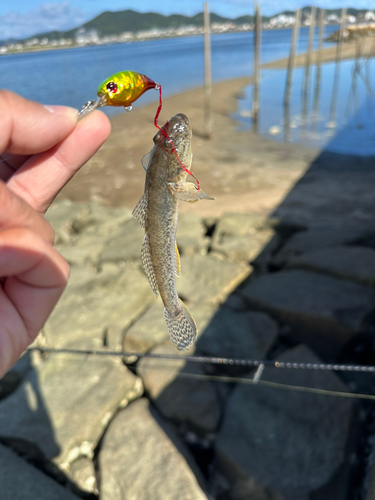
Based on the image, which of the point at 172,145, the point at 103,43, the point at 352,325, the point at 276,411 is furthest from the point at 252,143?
the point at 103,43

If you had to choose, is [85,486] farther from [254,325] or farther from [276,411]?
[254,325]

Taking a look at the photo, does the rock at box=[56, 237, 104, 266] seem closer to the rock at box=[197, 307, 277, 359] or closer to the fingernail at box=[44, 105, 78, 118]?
the rock at box=[197, 307, 277, 359]

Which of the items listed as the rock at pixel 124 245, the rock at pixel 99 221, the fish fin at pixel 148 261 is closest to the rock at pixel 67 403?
the rock at pixel 124 245

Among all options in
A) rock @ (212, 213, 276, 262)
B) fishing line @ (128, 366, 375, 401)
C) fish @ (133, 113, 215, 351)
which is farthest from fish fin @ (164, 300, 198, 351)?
rock @ (212, 213, 276, 262)

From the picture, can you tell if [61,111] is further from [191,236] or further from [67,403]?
[191,236]

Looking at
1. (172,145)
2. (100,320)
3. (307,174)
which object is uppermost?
(172,145)

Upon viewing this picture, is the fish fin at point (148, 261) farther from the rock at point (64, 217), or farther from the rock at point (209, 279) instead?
the rock at point (64, 217)
